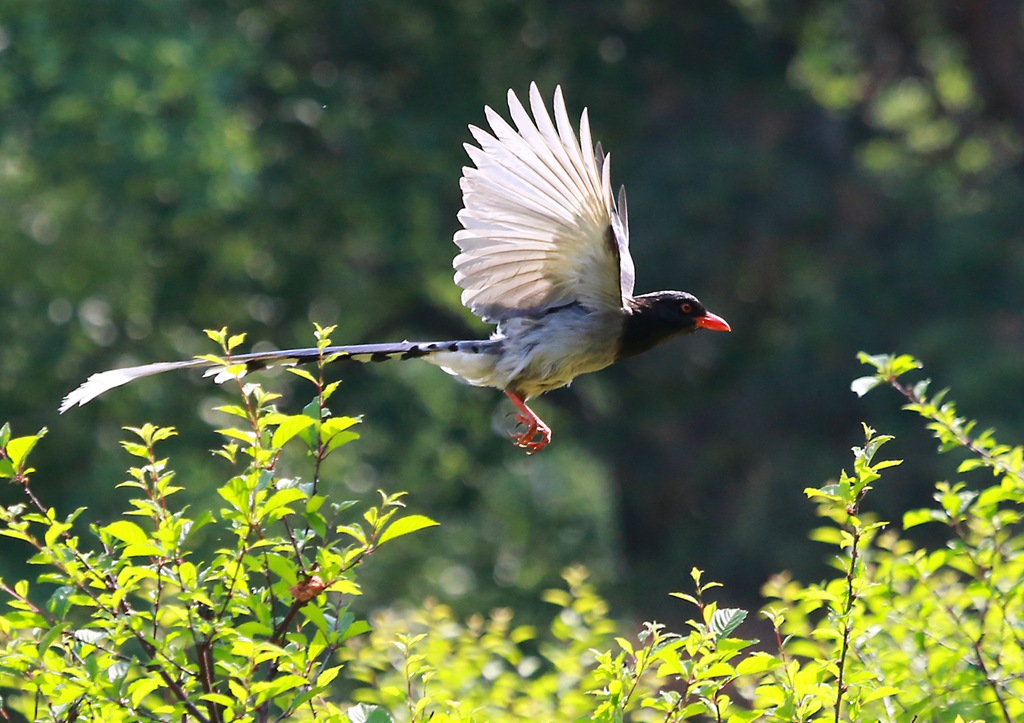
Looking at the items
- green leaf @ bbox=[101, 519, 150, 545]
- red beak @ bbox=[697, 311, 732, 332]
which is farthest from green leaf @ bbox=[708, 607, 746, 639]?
red beak @ bbox=[697, 311, 732, 332]

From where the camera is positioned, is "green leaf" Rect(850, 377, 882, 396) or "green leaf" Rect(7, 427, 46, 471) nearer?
"green leaf" Rect(7, 427, 46, 471)

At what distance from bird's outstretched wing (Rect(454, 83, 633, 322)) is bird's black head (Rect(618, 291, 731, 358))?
9 centimetres

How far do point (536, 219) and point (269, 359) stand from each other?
1277 millimetres

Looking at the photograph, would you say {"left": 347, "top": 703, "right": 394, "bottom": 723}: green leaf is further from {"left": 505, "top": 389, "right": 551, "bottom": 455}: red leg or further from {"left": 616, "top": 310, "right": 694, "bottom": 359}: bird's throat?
{"left": 616, "top": 310, "right": 694, "bottom": 359}: bird's throat

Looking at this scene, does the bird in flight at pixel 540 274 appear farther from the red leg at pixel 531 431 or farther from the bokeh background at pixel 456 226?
the bokeh background at pixel 456 226

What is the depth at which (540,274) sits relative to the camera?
224 inches

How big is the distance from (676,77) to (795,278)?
2969 mm

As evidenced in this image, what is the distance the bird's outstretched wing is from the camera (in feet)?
16.6

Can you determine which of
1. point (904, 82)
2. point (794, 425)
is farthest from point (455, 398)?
point (904, 82)

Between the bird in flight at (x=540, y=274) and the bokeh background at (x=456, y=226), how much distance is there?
29.3 ft

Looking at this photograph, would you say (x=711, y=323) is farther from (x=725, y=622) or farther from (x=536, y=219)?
(x=725, y=622)

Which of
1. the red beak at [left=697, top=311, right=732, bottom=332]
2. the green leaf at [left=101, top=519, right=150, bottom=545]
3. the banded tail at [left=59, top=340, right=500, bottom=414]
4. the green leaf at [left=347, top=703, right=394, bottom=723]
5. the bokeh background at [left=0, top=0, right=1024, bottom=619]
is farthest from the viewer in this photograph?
the bokeh background at [left=0, top=0, right=1024, bottom=619]

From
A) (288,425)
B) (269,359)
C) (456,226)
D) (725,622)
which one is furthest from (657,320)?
(456,226)

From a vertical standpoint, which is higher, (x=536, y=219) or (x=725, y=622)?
(x=536, y=219)
